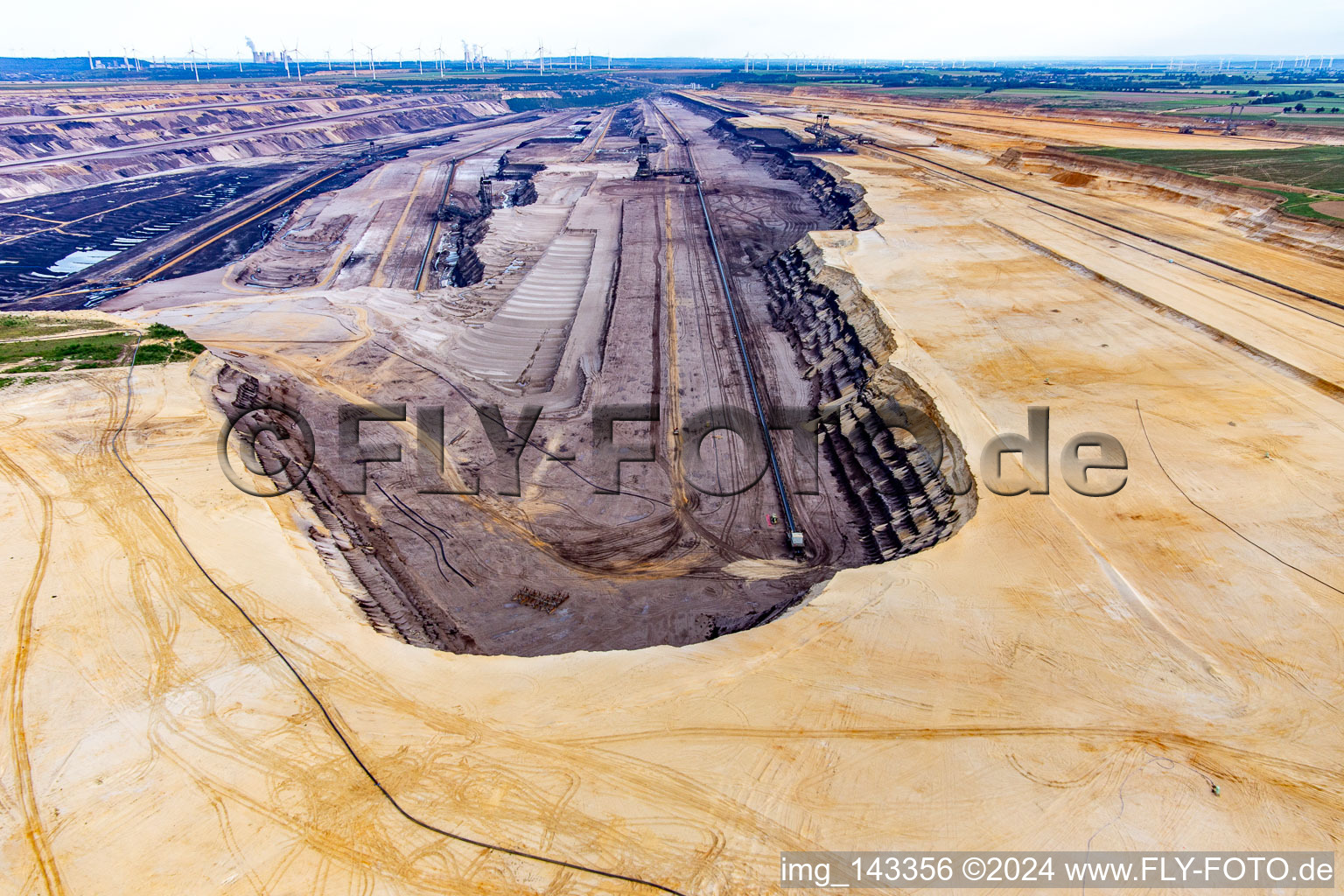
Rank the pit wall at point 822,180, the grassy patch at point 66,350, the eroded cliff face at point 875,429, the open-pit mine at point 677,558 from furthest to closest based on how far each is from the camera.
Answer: the pit wall at point 822,180, the grassy patch at point 66,350, the eroded cliff face at point 875,429, the open-pit mine at point 677,558

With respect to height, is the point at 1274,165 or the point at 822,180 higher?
the point at 1274,165

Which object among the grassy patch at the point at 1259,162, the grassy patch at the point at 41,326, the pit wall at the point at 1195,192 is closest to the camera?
the grassy patch at the point at 41,326

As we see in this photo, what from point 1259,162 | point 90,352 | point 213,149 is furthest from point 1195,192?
point 213,149

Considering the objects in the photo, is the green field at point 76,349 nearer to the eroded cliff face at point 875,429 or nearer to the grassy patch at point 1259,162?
the eroded cliff face at point 875,429

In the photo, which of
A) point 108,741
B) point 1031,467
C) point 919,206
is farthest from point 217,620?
point 919,206

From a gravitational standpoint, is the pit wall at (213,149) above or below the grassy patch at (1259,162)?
above

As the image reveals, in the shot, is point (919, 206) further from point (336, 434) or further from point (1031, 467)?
point (336, 434)

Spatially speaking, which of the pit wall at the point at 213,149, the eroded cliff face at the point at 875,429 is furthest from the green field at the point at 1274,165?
the pit wall at the point at 213,149

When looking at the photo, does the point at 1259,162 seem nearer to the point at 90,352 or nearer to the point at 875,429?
the point at 875,429
